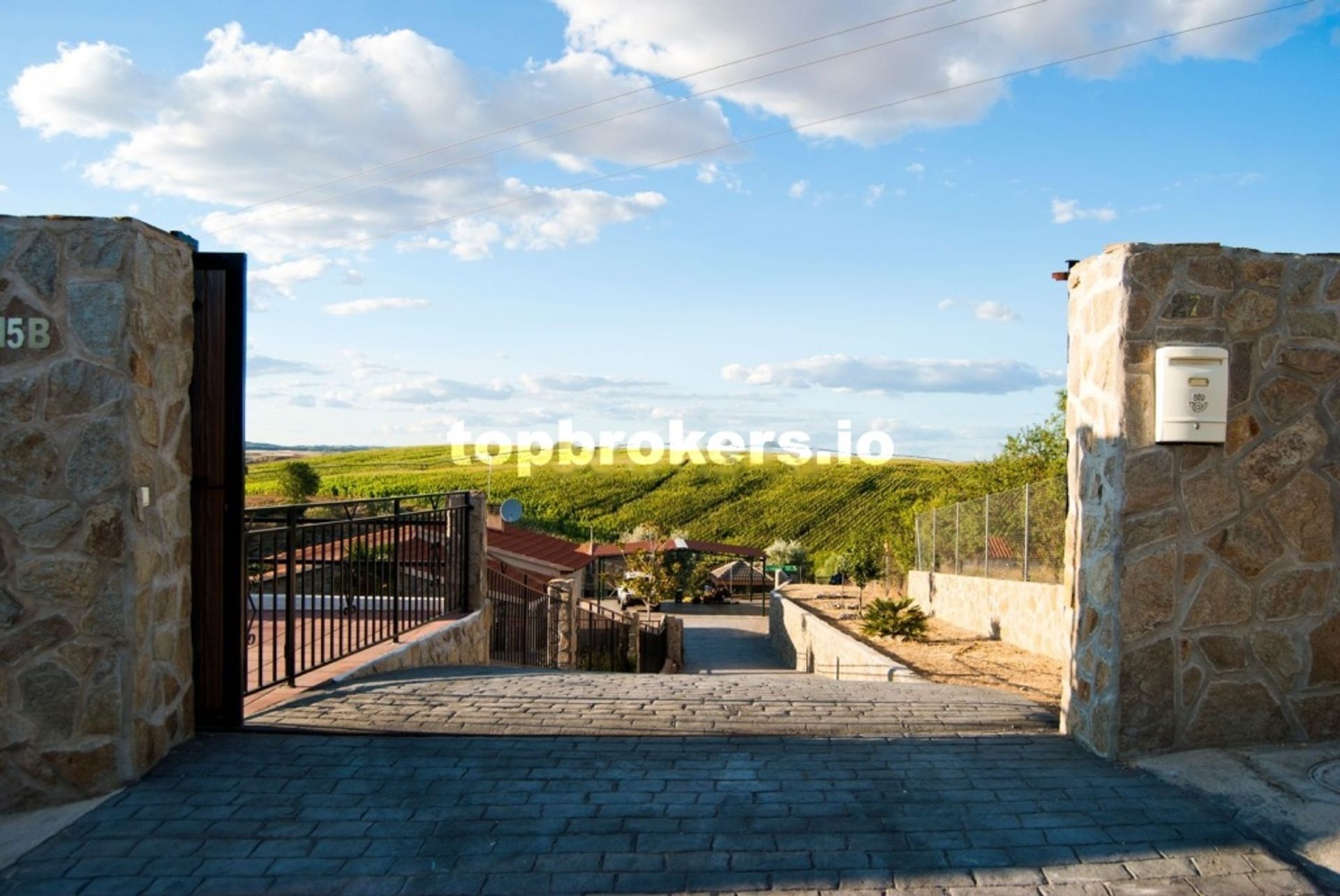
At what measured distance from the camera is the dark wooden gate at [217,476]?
5.44 metres

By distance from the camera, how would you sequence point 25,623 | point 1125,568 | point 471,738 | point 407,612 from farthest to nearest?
point 407,612, point 471,738, point 1125,568, point 25,623

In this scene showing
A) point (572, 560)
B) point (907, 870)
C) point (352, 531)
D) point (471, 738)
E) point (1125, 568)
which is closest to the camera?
point (907, 870)

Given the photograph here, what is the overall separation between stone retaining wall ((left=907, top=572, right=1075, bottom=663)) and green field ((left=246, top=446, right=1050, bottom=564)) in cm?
2396

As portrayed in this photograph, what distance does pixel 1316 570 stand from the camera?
207 inches

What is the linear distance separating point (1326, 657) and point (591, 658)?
47.5 feet

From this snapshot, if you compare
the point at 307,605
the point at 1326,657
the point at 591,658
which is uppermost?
the point at 1326,657

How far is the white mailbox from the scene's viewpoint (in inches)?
197

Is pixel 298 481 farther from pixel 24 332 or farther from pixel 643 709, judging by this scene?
pixel 24 332

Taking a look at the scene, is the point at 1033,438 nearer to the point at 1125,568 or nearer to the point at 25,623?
the point at 1125,568

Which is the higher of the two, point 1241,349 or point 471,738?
point 1241,349

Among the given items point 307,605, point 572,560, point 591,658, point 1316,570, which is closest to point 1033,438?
point 572,560

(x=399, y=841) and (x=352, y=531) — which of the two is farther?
(x=352, y=531)

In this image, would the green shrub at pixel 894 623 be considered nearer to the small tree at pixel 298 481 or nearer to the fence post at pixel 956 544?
the fence post at pixel 956 544

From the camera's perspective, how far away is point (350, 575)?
848 centimetres
